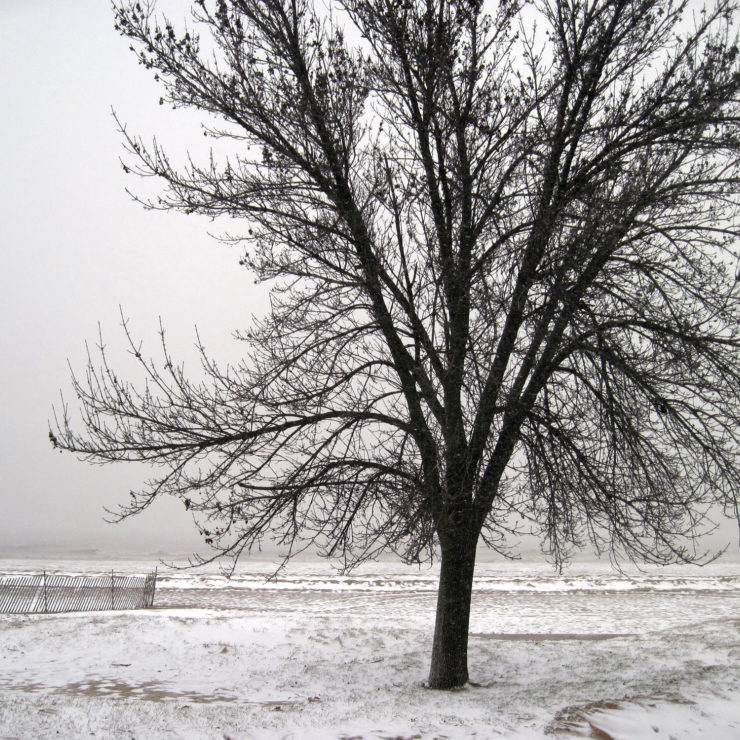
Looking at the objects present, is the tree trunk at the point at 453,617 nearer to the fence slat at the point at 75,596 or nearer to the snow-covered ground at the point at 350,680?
the snow-covered ground at the point at 350,680

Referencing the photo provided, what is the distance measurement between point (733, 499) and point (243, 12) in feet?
29.6

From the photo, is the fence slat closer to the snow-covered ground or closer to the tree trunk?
the snow-covered ground

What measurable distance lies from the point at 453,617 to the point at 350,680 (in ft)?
7.30

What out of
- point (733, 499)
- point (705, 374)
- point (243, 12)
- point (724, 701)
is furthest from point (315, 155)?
point (724, 701)

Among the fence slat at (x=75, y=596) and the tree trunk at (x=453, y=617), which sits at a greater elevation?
the tree trunk at (x=453, y=617)

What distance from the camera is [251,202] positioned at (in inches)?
354

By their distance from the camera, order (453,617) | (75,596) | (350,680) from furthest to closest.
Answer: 1. (75,596)
2. (350,680)
3. (453,617)

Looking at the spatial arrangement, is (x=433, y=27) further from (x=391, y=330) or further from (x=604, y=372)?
(x=604, y=372)

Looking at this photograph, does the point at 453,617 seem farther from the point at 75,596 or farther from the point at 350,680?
the point at 75,596

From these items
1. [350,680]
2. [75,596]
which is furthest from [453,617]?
[75,596]

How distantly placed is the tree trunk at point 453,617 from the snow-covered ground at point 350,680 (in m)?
0.37

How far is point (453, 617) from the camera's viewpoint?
8594mm

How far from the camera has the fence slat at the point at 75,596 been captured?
2206 cm

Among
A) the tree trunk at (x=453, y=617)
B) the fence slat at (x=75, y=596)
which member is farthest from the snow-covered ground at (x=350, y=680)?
the fence slat at (x=75, y=596)
